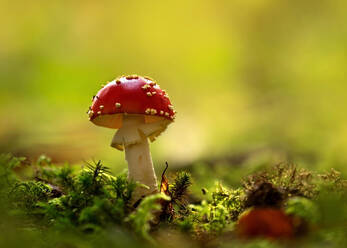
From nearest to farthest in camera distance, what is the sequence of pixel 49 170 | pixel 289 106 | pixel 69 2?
1. pixel 49 170
2. pixel 289 106
3. pixel 69 2

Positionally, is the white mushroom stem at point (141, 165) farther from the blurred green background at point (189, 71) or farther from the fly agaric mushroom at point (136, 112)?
the blurred green background at point (189, 71)

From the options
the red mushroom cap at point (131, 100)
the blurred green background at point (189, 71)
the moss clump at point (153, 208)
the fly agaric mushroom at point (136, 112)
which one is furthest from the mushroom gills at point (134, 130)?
the blurred green background at point (189, 71)

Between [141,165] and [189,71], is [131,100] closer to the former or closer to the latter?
[141,165]

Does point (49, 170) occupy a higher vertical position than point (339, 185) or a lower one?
higher

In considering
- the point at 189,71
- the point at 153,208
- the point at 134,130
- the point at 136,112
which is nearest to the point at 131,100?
the point at 136,112

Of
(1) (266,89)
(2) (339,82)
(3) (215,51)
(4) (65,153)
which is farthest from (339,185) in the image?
(3) (215,51)

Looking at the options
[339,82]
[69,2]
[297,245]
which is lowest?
[297,245]

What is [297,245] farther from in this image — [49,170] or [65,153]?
[65,153]
